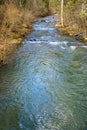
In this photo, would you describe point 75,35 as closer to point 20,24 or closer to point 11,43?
point 20,24

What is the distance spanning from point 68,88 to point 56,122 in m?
2.62

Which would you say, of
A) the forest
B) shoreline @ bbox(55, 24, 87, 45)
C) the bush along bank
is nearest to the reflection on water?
the bush along bank

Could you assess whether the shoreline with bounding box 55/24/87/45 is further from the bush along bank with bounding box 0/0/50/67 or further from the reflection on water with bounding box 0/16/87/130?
the bush along bank with bounding box 0/0/50/67

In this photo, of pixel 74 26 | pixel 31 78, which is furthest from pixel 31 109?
pixel 74 26

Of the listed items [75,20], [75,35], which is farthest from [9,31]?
[75,20]

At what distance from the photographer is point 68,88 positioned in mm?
9914

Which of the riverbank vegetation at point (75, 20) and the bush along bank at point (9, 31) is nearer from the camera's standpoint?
the bush along bank at point (9, 31)

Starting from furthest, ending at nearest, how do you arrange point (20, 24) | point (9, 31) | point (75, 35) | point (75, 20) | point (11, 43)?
1. point (20, 24)
2. point (75, 20)
3. point (75, 35)
4. point (9, 31)
5. point (11, 43)

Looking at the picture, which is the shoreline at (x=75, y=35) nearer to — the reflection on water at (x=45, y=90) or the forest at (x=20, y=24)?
the forest at (x=20, y=24)

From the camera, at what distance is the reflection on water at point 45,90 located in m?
7.53

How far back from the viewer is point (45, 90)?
383 inches

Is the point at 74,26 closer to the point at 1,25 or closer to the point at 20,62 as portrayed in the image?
the point at 1,25

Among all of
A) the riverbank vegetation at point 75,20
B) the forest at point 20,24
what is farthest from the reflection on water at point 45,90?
the riverbank vegetation at point 75,20

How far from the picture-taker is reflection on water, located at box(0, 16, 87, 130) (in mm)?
7528
